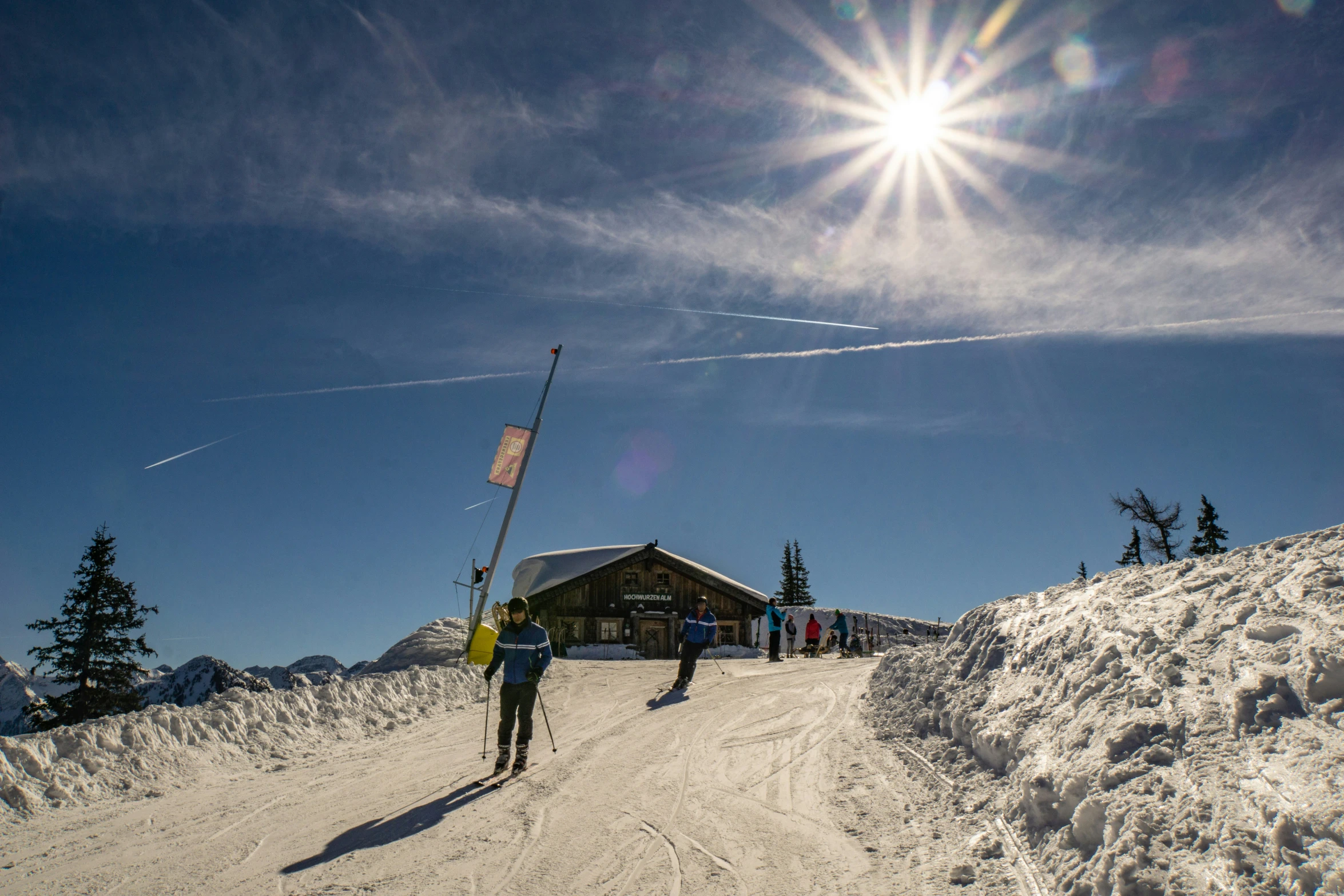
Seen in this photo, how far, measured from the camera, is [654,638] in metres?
36.2

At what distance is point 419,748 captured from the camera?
10812mm

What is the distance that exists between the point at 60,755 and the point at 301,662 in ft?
455

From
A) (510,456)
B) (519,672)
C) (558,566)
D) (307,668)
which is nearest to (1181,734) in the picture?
(519,672)

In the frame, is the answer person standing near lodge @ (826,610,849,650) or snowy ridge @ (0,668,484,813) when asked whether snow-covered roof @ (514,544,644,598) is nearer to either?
person standing near lodge @ (826,610,849,650)

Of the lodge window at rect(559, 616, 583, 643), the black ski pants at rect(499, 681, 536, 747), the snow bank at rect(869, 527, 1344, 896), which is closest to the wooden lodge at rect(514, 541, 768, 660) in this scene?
the lodge window at rect(559, 616, 583, 643)

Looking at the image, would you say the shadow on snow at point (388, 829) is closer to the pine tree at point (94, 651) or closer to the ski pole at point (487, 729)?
the ski pole at point (487, 729)

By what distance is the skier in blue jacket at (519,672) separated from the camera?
8711 millimetres

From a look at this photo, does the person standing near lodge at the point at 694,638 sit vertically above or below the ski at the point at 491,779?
above

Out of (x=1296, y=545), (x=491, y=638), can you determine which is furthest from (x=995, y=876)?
(x=491, y=638)

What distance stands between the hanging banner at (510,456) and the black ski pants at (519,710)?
46.8 feet

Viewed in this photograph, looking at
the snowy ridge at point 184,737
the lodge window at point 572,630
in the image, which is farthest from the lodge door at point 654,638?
the snowy ridge at point 184,737


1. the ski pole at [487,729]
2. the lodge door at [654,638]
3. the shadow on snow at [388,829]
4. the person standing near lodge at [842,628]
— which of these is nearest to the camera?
the shadow on snow at [388,829]

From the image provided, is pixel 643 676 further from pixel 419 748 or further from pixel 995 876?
pixel 995 876

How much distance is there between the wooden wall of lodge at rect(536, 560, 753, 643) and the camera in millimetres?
35594
